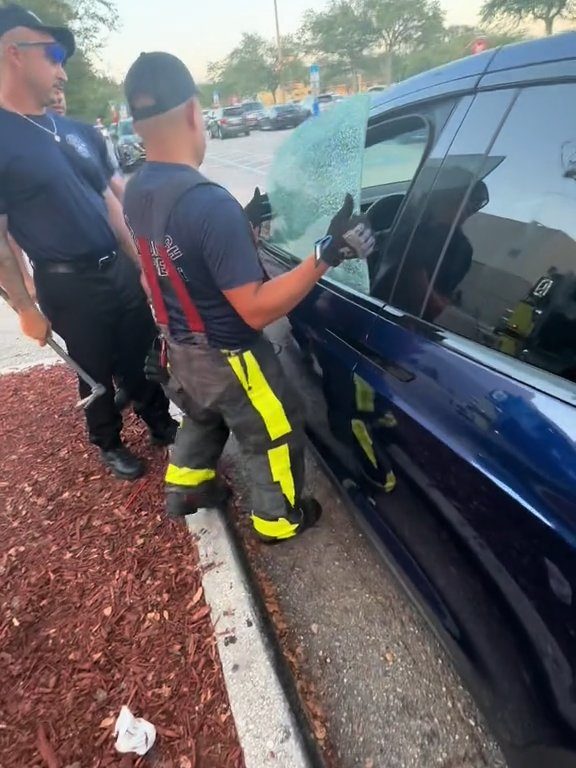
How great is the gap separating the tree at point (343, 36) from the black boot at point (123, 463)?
4954cm

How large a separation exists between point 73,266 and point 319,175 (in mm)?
1170

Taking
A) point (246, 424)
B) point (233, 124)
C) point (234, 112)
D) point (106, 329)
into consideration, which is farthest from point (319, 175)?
point (234, 112)

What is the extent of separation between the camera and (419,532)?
→ 1.54m

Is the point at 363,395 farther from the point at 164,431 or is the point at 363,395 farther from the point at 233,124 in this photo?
the point at 233,124

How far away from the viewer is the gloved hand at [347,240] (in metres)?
1.58

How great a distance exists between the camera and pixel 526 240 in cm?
127

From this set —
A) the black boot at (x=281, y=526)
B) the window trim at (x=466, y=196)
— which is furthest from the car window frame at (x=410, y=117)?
the black boot at (x=281, y=526)

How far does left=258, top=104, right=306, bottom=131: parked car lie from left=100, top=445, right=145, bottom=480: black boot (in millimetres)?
25469

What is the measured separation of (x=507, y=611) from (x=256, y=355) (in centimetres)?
111

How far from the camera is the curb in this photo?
63.1 inches

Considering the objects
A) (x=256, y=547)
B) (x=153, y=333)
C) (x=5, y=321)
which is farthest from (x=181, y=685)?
(x=5, y=321)

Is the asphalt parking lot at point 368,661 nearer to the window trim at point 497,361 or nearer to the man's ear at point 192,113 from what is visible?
the window trim at point 497,361

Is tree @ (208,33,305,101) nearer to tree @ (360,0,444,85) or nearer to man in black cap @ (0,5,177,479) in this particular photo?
tree @ (360,0,444,85)

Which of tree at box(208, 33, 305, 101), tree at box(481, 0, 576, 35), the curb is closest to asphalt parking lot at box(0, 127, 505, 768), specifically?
the curb
